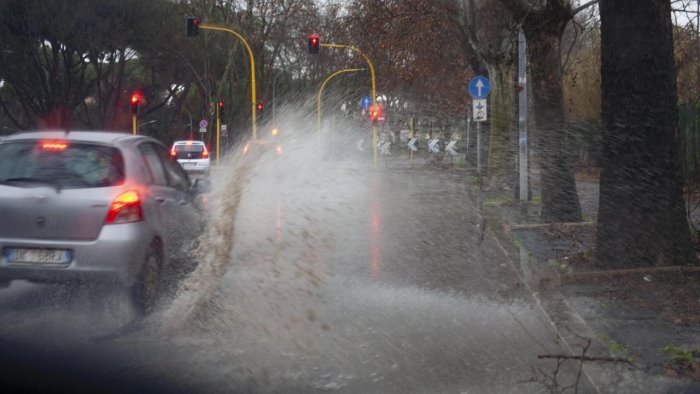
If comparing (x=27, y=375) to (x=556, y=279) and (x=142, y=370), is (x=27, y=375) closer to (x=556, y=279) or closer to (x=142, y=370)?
(x=142, y=370)

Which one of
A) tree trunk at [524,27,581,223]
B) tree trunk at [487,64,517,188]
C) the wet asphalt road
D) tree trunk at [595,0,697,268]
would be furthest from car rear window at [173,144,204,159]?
tree trunk at [595,0,697,268]

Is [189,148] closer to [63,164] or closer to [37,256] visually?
[63,164]

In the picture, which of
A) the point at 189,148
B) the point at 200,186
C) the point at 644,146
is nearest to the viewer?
the point at 200,186

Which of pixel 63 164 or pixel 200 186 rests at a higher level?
pixel 63 164

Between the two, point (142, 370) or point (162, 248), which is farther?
point (162, 248)

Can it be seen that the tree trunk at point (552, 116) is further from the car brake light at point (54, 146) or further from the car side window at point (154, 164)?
the car brake light at point (54, 146)

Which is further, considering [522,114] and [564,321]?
[522,114]

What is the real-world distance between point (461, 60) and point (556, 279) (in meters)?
24.2

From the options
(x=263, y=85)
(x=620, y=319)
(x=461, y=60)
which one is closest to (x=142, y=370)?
(x=620, y=319)

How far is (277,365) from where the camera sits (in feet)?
19.6

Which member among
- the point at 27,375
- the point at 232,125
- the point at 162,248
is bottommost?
the point at 27,375

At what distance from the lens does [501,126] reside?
24469 mm

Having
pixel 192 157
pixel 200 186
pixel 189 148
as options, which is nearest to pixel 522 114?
pixel 200 186

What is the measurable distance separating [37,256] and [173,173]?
1.98 meters
